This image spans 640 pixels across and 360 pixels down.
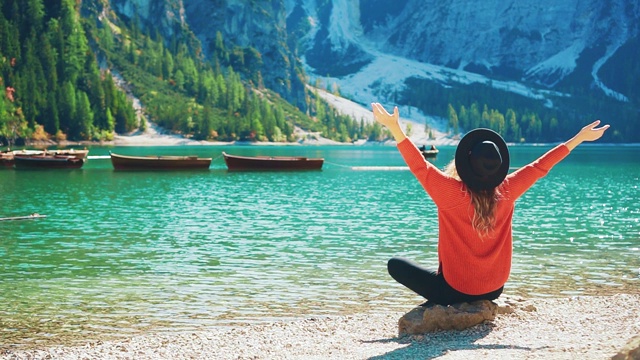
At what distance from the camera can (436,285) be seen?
14.7 meters

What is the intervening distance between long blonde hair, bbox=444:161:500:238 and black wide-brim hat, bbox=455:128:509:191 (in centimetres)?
13

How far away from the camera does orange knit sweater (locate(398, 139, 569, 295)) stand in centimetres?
1320

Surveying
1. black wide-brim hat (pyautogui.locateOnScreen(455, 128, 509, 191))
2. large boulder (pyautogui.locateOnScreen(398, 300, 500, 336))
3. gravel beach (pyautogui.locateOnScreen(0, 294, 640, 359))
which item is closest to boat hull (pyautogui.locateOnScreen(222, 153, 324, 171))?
gravel beach (pyautogui.locateOnScreen(0, 294, 640, 359))

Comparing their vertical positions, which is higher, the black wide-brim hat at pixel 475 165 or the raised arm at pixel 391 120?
the raised arm at pixel 391 120

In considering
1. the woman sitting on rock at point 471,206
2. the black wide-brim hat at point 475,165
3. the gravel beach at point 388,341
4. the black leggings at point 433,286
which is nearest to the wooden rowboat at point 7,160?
the gravel beach at point 388,341

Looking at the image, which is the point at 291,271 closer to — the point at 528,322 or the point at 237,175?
the point at 528,322

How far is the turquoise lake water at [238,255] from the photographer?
19.8 metres

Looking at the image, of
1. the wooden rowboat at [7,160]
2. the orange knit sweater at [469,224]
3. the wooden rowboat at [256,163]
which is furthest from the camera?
the wooden rowboat at [256,163]

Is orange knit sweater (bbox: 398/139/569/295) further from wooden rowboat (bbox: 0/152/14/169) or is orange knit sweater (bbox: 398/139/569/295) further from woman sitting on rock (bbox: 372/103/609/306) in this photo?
wooden rowboat (bbox: 0/152/14/169)

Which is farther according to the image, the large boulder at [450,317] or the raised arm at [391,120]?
the large boulder at [450,317]

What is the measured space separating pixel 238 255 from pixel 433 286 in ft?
51.9

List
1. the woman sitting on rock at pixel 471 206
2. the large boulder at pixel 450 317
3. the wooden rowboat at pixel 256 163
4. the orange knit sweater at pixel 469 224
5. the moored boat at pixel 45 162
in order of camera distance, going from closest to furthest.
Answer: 1. the woman sitting on rock at pixel 471 206
2. the orange knit sweater at pixel 469 224
3. the large boulder at pixel 450 317
4. the moored boat at pixel 45 162
5. the wooden rowboat at pixel 256 163

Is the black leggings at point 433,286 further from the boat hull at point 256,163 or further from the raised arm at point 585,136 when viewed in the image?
the boat hull at point 256,163

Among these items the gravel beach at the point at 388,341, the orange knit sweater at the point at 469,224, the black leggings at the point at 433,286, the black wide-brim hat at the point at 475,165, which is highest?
the black wide-brim hat at the point at 475,165
